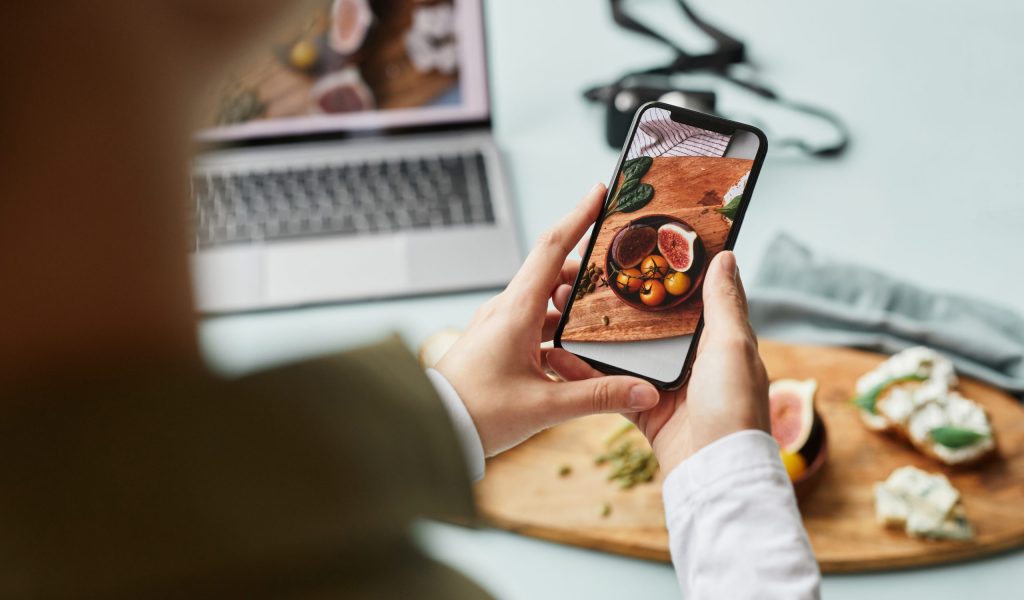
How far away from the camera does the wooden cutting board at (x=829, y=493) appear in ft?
2.82

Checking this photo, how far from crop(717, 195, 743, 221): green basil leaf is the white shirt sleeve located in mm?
221

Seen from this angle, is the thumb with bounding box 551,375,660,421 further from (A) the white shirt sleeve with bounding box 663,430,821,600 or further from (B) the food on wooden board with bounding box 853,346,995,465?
(B) the food on wooden board with bounding box 853,346,995,465

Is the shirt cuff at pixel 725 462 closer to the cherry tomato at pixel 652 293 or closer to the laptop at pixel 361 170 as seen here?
the cherry tomato at pixel 652 293

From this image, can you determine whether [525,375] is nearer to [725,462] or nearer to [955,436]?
[725,462]

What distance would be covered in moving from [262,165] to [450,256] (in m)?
0.36

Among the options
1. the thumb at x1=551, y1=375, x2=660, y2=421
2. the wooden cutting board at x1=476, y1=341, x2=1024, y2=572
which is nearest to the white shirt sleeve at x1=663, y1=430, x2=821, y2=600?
the thumb at x1=551, y1=375, x2=660, y2=421

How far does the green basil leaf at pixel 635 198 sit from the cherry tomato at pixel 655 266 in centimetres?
5

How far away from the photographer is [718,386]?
2.32 ft

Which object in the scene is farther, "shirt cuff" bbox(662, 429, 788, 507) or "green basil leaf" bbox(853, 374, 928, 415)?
"green basil leaf" bbox(853, 374, 928, 415)

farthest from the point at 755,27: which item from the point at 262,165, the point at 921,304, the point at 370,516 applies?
the point at 370,516

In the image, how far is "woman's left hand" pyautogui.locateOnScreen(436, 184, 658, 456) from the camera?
0.77 metres

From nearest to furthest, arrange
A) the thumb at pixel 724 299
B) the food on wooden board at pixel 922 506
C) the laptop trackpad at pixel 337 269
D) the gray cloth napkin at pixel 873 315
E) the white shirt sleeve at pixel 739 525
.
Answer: the white shirt sleeve at pixel 739 525 < the thumb at pixel 724 299 < the food on wooden board at pixel 922 506 < the gray cloth napkin at pixel 873 315 < the laptop trackpad at pixel 337 269

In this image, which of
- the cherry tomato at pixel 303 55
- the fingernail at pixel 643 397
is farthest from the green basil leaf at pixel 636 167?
the cherry tomato at pixel 303 55

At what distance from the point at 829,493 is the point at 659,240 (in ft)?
1.19
